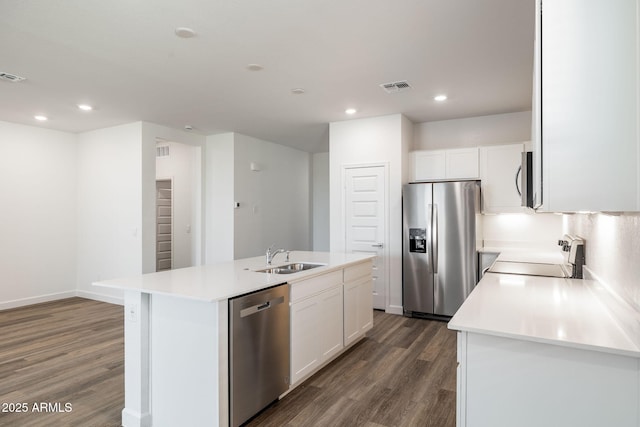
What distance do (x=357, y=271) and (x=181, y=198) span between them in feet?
15.3

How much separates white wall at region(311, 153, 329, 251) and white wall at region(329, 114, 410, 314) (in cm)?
275

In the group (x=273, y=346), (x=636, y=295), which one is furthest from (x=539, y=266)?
(x=273, y=346)

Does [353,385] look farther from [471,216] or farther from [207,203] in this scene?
[207,203]

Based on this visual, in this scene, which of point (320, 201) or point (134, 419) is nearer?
point (134, 419)

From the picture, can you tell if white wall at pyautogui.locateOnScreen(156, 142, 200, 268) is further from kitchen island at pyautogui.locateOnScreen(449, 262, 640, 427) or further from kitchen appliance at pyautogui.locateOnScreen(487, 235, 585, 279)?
kitchen island at pyautogui.locateOnScreen(449, 262, 640, 427)

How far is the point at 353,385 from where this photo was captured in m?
2.95

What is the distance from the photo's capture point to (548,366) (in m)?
1.44

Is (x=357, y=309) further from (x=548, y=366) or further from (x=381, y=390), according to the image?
(x=548, y=366)

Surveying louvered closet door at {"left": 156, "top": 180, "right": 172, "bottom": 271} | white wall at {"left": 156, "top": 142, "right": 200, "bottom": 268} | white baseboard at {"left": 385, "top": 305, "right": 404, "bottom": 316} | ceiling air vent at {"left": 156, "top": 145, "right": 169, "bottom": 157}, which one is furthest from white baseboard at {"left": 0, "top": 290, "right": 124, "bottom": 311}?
A: white baseboard at {"left": 385, "top": 305, "right": 404, "bottom": 316}

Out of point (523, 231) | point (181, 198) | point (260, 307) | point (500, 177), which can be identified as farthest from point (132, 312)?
point (181, 198)

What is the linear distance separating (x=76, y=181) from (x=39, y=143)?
78 centimetres

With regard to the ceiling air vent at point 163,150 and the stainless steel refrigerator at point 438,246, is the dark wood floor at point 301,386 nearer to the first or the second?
the stainless steel refrigerator at point 438,246

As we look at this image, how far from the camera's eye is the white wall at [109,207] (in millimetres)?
5484

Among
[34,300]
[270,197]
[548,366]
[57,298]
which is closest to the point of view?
[548,366]
